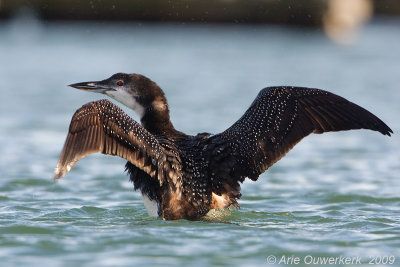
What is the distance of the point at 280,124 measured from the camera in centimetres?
553

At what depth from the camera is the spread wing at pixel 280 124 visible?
5.47m

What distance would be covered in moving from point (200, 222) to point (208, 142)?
611mm

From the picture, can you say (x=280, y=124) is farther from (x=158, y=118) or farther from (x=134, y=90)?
(x=134, y=90)

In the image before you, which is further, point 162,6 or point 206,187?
point 162,6

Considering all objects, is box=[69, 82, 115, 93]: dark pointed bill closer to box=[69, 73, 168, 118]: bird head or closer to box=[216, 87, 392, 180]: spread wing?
box=[69, 73, 168, 118]: bird head

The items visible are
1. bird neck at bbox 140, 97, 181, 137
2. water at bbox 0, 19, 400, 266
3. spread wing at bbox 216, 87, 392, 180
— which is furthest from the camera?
bird neck at bbox 140, 97, 181, 137

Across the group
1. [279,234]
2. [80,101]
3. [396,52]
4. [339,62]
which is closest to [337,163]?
[279,234]

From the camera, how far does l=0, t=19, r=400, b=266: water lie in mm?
4617

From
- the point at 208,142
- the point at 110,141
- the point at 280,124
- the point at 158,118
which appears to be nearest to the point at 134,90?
the point at 158,118

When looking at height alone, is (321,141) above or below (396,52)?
below

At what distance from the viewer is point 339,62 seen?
67.4 ft

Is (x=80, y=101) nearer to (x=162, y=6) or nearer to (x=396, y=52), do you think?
(x=396, y=52)

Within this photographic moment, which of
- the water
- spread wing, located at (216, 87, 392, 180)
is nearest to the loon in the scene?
spread wing, located at (216, 87, 392, 180)

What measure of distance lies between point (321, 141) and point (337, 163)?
1.42m
